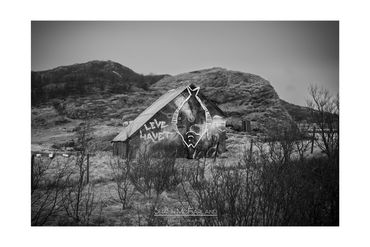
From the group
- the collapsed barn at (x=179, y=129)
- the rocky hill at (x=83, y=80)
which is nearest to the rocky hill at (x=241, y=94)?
the collapsed barn at (x=179, y=129)

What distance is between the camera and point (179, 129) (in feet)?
31.4

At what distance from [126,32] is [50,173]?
3.81 meters

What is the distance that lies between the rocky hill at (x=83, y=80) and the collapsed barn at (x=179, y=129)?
3.68 ft

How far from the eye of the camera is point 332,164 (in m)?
6.25

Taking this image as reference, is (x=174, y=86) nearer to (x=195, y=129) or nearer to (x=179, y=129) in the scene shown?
(x=179, y=129)

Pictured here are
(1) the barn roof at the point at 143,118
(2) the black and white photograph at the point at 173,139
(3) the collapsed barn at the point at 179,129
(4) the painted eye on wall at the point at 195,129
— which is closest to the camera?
(2) the black and white photograph at the point at 173,139

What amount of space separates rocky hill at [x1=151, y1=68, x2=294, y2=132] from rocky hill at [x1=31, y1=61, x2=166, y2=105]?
1159mm

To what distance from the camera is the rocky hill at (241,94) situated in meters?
9.51

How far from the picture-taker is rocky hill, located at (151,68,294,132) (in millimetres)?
9512

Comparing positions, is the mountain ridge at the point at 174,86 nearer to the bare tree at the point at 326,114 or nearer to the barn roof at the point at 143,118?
the barn roof at the point at 143,118

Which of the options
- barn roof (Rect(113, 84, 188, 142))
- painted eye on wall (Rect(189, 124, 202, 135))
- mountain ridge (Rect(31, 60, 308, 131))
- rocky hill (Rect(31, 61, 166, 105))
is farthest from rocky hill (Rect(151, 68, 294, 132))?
painted eye on wall (Rect(189, 124, 202, 135))

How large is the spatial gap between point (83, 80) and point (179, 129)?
324 cm

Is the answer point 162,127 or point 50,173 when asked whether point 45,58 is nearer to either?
point 50,173

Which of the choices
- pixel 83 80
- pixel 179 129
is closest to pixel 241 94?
pixel 179 129
